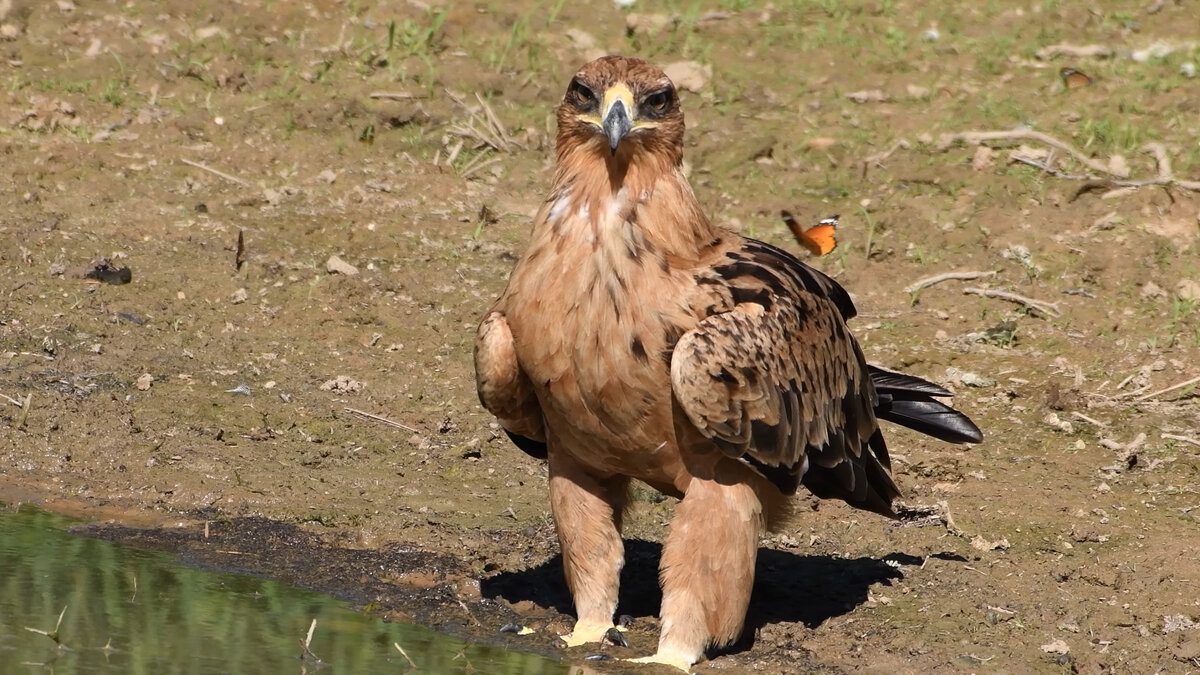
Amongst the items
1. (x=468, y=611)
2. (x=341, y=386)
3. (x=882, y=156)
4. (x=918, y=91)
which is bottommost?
(x=468, y=611)

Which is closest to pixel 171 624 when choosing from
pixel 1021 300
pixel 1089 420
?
pixel 1089 420

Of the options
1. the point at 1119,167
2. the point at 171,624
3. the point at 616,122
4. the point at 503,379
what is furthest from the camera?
the point at 1119,167

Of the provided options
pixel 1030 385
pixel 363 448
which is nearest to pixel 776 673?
pixel 363 448

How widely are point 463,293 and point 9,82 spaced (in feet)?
12.8

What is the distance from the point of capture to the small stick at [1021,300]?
10.1m

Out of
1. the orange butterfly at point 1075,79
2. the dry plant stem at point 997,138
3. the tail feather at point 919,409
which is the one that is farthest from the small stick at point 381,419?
the orange butterfly at point 1075,79

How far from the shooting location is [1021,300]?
10141mm

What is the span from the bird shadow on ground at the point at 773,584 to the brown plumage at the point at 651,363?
0.50 m

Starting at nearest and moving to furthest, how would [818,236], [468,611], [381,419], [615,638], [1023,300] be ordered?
1. [615,638]
2. [468,611]
3. [381,419]
4. [1023,300]
5. [818,236]

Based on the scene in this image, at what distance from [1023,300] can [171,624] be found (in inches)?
226

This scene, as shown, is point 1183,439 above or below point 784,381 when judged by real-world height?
above

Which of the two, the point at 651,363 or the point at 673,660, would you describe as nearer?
the point at 651,363

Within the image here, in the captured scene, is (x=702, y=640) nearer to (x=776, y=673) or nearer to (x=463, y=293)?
(x=776, y=673)

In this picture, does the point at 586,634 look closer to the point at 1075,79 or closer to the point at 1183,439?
the point at 1183,439
